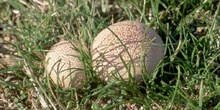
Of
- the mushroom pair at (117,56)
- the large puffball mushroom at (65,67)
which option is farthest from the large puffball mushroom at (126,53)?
the large puffball mushroom at (65,67)

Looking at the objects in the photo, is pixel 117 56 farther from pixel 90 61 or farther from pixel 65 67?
pixel 65 67

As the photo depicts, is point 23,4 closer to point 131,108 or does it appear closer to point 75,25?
point 75,25

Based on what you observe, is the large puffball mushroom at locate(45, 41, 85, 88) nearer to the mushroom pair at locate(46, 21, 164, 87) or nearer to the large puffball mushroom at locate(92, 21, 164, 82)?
the mushroom pair at locate(46, 21, 164, 87)

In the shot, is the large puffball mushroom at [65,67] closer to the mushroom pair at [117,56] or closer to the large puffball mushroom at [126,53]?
the mushroom pair at [117,56]

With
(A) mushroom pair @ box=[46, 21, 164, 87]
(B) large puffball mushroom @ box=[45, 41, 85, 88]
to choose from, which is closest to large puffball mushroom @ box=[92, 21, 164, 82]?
(A) mushroom pair @ box=[46, 21, 164, 87]

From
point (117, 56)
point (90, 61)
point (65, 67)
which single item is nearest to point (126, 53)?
point (117, 56)
